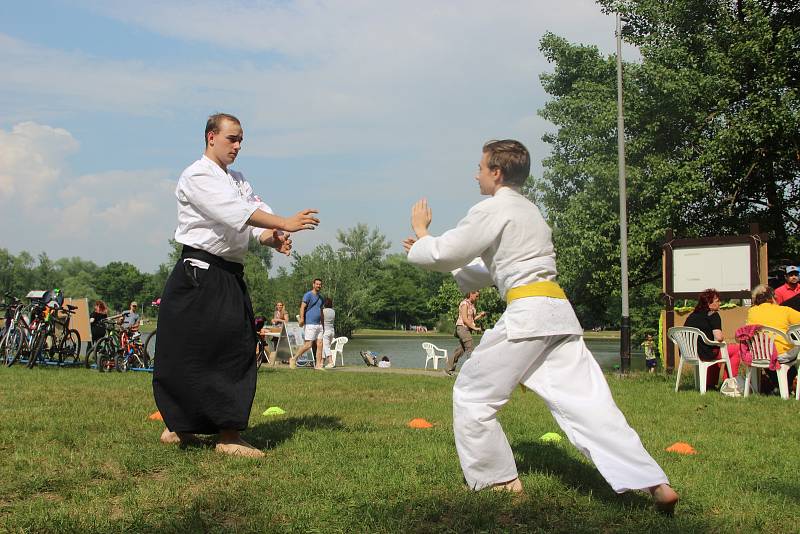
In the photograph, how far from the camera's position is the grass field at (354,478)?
12.2 feet

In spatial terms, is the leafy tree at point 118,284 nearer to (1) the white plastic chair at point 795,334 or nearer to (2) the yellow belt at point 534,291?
(1) the white plastic chair at point 795,334

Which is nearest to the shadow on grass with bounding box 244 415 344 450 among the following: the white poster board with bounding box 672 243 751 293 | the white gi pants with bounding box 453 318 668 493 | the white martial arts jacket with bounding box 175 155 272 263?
the white martial arts jacket with bounding box 175 155 272 263

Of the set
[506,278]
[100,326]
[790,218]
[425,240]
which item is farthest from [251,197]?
[790,218]

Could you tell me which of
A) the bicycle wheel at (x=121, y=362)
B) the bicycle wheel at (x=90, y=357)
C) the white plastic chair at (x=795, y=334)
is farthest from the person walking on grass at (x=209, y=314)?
the bicycle wheel at (x=90, y=357)

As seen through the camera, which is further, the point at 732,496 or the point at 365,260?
the point at 365,260

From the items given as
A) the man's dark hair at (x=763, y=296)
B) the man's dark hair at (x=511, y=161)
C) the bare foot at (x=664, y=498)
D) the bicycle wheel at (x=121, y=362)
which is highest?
the man's dark hair at (x=511, y=161)

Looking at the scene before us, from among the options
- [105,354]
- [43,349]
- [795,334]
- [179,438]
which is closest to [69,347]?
[43,349]

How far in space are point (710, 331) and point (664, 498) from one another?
8440mm

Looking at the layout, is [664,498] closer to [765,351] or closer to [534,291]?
[534,291]

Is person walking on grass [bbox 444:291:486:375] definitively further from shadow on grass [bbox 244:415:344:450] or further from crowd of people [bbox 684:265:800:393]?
shadow on grass [bbox 244:415:344:450]

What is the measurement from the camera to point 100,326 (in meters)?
17.5

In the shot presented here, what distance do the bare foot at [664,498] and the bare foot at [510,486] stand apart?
0.74 m

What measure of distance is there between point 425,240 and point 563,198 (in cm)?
2449

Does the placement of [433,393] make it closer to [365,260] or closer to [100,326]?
[100,326]
